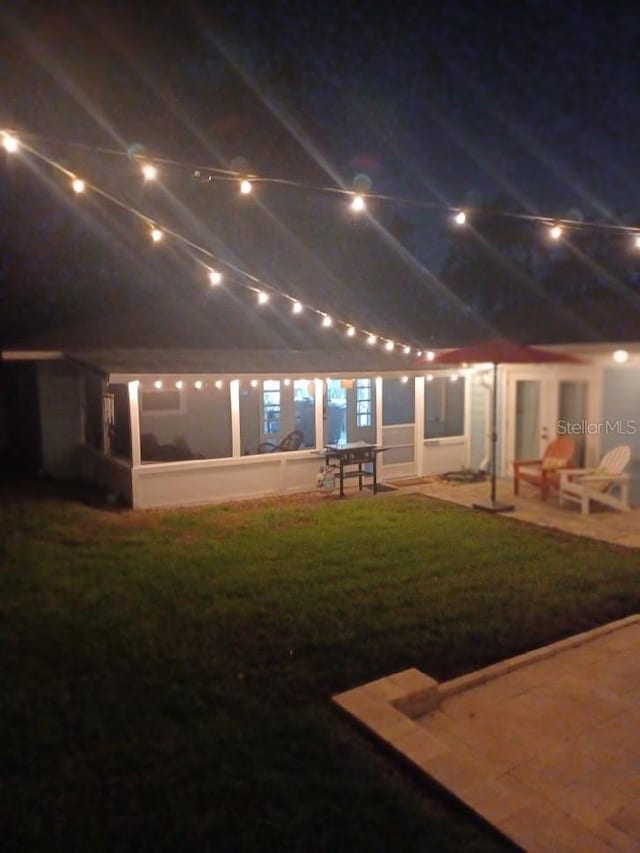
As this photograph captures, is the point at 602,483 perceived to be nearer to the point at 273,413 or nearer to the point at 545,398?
the point at 545,398

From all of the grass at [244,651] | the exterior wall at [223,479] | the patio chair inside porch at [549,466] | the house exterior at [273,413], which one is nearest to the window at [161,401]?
the house exterior at [273,413]

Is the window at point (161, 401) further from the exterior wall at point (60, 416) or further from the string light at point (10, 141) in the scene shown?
the string light at point (10, 141)

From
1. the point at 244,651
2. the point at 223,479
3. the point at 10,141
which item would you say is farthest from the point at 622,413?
the point at 10,141

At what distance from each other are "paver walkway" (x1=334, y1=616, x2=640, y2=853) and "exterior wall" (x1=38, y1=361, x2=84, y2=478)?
9119 millimetres

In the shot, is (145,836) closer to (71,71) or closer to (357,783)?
(357,783)

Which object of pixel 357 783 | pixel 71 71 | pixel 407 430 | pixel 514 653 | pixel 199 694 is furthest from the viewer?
pixel 71 71

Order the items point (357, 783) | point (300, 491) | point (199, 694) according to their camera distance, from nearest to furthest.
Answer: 1. point (357, 783)
2. point (199, 694)
3. point (300, 491)

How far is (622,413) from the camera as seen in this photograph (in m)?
9.50

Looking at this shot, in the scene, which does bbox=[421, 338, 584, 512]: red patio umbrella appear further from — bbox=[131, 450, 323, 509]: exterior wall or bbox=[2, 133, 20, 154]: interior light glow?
bbox=[2, 133, 20, 154]: interior light glow

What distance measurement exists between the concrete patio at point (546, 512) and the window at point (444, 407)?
4.37 ft

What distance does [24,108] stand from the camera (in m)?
13.4

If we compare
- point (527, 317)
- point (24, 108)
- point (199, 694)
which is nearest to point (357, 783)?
point (199, 694)

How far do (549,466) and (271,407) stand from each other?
5372mm

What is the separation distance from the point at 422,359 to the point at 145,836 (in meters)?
9.52
